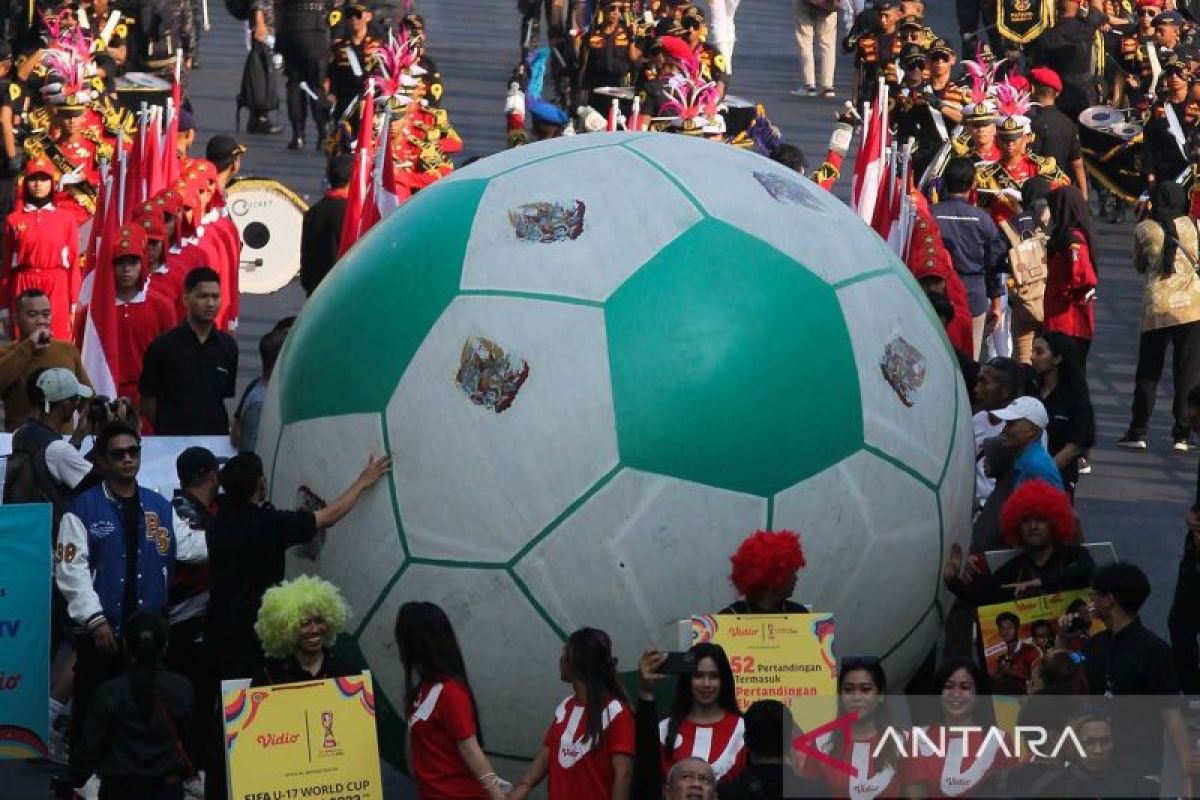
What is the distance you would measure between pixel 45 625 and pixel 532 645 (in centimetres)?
204

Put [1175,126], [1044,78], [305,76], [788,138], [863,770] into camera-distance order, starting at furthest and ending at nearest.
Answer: [788,138], [305,76], [1175,126], [1044,78], [863,770]

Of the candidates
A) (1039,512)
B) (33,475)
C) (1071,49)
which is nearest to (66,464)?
(33,475)

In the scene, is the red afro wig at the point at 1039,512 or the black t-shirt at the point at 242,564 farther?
the red afro wig at the point at 1039,512

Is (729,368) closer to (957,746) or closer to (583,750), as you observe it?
(583,750)

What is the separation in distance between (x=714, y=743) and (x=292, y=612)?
4.57 ft

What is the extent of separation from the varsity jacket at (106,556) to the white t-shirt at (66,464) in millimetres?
554

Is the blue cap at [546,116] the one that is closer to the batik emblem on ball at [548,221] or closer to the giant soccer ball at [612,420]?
the giant soccer ball at [612,420]

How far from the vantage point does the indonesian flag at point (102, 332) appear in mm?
12867

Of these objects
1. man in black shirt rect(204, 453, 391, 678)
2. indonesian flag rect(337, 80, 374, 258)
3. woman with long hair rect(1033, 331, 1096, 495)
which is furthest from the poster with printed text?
indonesian flag rect(337, 80, 374, 258)

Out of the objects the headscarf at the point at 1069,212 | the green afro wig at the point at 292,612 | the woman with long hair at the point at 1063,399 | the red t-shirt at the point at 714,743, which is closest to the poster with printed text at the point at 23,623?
the green afro wig at the point at 292,612

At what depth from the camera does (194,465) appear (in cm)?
983

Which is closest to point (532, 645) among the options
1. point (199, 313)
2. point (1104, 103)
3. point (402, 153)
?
point (199, 313)

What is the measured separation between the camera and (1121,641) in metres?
8.51

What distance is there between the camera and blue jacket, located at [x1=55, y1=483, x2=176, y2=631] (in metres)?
9.38
